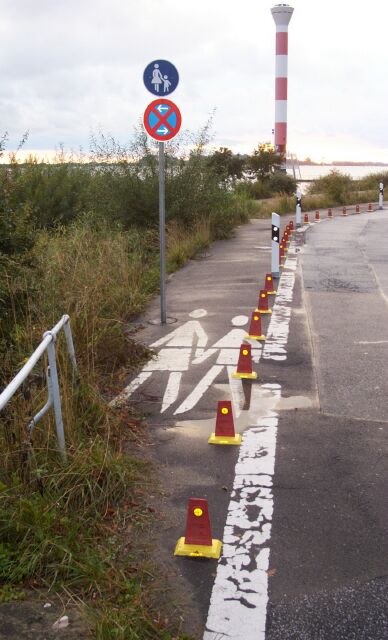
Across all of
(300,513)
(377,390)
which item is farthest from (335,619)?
(377,390)

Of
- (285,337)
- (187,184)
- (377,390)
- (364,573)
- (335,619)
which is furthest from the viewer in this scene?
(187,184)

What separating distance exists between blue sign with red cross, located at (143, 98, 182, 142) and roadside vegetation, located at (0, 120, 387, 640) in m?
1.87

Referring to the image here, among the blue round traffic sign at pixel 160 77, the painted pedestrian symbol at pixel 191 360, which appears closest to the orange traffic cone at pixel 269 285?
the painted pedestrian symbol at pixel 191 360

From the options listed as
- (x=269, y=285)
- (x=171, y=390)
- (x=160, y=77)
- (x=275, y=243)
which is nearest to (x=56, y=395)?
(x=171, y=390)

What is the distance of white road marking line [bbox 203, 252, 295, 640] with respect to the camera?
354 centimetres

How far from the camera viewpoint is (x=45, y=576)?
12.3ft

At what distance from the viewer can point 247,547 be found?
423 centimetres

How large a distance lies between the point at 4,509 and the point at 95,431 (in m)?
1.64

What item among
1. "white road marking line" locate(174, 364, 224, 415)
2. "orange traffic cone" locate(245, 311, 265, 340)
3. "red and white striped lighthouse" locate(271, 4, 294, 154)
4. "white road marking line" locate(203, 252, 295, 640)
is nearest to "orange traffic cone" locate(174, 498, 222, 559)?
"white road marking line" locate(203, 252, 295, 640)

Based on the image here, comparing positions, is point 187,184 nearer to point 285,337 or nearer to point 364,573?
point 285,337

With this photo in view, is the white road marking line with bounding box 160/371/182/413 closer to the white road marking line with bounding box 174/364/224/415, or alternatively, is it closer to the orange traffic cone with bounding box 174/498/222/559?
the white road marking line with bounding box 174/364/224/415

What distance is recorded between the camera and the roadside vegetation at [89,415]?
147 inches

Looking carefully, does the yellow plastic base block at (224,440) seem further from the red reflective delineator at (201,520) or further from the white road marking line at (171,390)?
the red reflective delineator at (201,520)

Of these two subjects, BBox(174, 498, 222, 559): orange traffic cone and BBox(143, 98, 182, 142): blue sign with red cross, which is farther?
BBox(143, 98, 182, 142): blue sign with red cross
